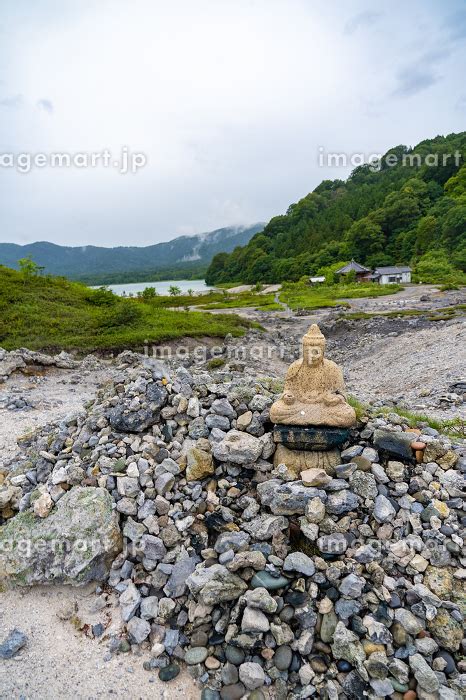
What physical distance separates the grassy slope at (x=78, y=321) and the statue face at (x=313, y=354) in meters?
19.9

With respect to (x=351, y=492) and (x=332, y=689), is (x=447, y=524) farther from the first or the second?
(x=332, y=689)

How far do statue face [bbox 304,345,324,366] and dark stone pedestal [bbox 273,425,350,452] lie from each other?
3.70ft

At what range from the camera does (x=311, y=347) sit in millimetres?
6855

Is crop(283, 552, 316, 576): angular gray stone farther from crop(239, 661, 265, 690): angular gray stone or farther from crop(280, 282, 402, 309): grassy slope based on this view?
crop(280, 282, 402, 309): grassy slope

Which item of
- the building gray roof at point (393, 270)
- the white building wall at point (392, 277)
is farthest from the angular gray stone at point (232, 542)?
the building gray roof at point (393, 270)

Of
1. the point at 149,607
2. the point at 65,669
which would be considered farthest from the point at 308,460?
the point at 65,669

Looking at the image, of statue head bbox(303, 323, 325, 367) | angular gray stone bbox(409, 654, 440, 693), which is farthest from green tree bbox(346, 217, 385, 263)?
angular gray stone bbox(409, 654, 440, 693)

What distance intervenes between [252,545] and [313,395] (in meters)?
2.56

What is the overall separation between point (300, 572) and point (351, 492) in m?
1.39

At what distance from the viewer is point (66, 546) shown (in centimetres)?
587

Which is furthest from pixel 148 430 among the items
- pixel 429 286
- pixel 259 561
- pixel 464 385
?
pixel 429 286

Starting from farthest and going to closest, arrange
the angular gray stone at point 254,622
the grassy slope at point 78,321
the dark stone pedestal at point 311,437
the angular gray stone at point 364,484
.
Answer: the grassy slope at point 78,321 < the dark stone pedestal at point 311,437 < the angular gray stone at point 364,484 < the angular gray stone at point 254,622

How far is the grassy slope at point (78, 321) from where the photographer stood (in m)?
25.4

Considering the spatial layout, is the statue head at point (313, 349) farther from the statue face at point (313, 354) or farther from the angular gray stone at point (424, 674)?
the angular gray stone at point (424, 674)
